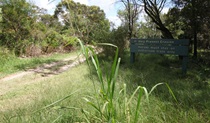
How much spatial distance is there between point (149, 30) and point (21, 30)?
1413cm

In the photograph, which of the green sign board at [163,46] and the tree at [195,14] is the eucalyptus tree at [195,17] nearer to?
the tree at [195,14]

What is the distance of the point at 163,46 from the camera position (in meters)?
5.42

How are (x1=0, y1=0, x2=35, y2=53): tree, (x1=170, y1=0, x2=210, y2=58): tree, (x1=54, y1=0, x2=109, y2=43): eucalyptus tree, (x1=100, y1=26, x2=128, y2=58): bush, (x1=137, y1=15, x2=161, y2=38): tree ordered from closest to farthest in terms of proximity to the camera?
(x1=54, y1=0, x2=109, y2=43): eucalyptus tree, (x1=170, y1=0, x2=210, y2=58): tree, (x1=100, y1=26, x2=128, y2=58): bush, (x1=0, y1=0, x2=35, y2=53): tree, (x1=137, y1=15, x2=161, y2=38): tree

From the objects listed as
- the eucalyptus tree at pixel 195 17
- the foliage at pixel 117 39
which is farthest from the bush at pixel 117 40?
the eucalyptus tree at pixel 195 17

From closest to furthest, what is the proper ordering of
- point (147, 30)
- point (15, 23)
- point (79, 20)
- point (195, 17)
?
1. point (195, 17)
2. point (79, 20)
3. point (15, 23)
4. point (147, 30)

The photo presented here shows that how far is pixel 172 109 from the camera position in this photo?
204cm

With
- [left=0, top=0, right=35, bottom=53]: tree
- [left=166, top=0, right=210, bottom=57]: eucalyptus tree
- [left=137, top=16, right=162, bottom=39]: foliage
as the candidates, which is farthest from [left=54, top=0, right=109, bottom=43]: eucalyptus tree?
[left=137, top=16, right=162, bottom=39]: foliage

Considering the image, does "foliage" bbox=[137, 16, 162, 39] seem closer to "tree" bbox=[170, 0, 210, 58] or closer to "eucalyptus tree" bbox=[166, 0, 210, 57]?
"eucalyptus tree" bbox=[166, 0, 210, 57]

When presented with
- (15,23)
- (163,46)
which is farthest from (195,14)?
(15,23)

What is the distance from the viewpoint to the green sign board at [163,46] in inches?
196

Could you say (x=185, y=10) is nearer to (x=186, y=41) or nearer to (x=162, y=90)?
(x=186, y=41)

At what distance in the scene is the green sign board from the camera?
4.98 m

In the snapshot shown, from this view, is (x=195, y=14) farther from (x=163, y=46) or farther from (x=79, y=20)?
(x=79, y=20)

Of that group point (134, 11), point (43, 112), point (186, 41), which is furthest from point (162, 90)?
point (134, 11)
